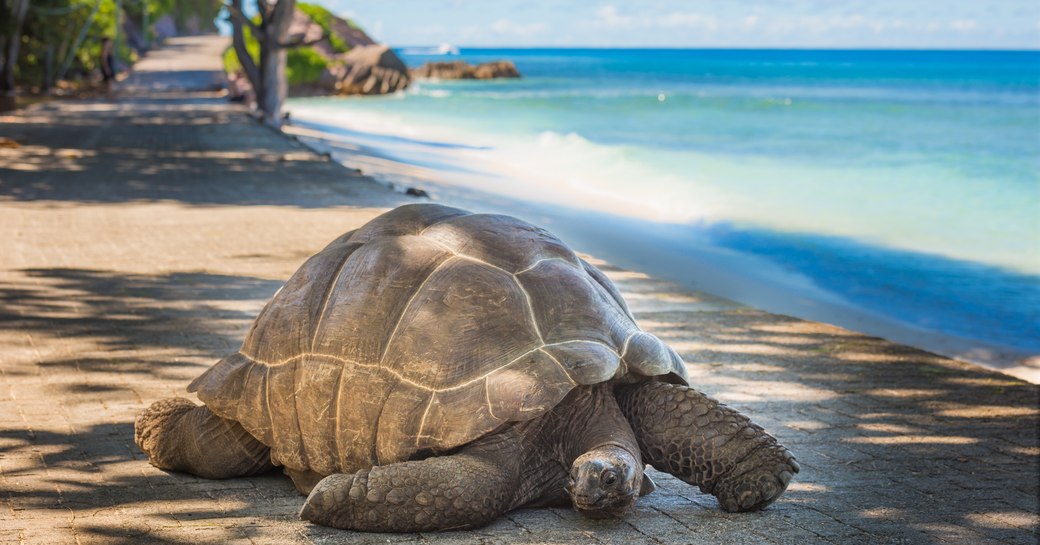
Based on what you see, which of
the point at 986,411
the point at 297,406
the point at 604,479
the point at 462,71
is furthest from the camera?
the point at 462,71

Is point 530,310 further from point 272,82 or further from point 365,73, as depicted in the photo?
point 365,73

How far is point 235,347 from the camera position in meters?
7.97

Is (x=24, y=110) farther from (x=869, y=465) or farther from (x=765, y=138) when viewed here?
(x=869, y=465)

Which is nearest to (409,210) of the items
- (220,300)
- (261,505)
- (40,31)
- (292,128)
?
(261,505)

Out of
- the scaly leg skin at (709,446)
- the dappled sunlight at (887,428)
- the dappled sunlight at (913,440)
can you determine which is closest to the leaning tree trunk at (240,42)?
the dappled sunlight at (887,428)

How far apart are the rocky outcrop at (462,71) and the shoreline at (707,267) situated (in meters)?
82.9

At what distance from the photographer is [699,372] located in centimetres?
768

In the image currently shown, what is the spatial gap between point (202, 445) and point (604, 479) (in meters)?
2.05

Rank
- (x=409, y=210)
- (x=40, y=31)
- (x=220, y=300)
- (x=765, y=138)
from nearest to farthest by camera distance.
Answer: (x=409, y=210) → (x=220, y=300) → (x=40, y=31) → (x=765, y=138)

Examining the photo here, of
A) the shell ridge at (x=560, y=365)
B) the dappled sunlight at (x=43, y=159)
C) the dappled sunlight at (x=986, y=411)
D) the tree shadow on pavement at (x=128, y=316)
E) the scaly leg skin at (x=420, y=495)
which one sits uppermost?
the shell ridge at (x=560, y=365)

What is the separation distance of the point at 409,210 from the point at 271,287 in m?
5.19

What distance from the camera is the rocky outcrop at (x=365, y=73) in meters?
63.0

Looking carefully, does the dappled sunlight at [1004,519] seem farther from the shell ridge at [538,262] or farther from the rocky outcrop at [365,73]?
the rocky outcrop at [365,73]

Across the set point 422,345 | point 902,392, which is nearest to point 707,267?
point 902,392
